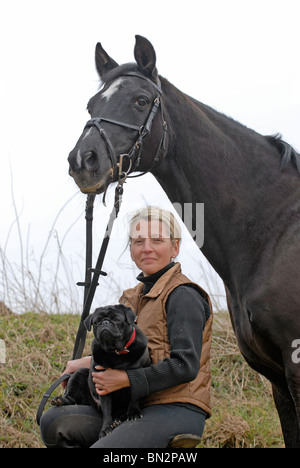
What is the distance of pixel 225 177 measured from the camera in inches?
113

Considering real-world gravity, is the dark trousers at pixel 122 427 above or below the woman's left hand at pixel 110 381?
below

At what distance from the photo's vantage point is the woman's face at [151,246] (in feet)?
9.62

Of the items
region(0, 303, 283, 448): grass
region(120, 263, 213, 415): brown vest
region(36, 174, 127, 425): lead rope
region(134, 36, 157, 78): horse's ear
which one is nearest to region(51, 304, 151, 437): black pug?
region(120, 263, 213, 415): brown vest

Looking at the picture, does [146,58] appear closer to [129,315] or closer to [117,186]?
[117,186]

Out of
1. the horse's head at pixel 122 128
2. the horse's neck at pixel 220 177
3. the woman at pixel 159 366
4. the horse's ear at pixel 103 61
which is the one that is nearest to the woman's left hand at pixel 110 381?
the woman at pixel 159 366

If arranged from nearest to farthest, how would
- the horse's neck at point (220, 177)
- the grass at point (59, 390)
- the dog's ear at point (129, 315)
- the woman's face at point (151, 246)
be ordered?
the dog's ear at point (129, 315) → the horse's neck at point (220, 177) → the woman's face at point (151, 246) → the grass at point (59, 390)

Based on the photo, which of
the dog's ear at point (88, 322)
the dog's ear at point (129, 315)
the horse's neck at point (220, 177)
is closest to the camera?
the dog's ear at point (129, 315)

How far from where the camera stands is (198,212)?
2.91 meters

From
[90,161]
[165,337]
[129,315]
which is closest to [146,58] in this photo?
[90,161]

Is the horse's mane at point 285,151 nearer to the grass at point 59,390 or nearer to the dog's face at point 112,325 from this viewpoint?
the dog's face at point 112,325

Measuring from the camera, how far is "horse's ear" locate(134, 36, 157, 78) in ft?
9.54

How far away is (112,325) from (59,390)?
283 cm
